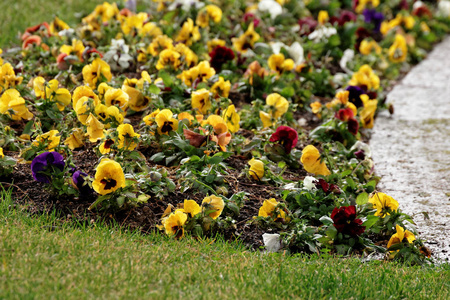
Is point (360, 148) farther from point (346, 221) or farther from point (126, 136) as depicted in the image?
point (126, 136)

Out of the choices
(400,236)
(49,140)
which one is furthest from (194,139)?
(400,236)

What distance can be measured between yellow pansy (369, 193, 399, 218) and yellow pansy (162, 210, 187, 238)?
3.29 ft

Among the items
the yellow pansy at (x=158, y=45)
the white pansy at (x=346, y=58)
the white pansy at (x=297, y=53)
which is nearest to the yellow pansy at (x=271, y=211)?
the yellow pansy at (x=158, y=45)

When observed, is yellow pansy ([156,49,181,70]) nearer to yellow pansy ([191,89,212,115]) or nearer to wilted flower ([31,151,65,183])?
yellow pansy ([191,89,212,115])

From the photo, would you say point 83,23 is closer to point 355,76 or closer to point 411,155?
point 355,76

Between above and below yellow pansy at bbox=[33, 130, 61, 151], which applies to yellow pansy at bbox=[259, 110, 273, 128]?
below

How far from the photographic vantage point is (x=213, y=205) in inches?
116

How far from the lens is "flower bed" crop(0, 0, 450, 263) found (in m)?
2.97

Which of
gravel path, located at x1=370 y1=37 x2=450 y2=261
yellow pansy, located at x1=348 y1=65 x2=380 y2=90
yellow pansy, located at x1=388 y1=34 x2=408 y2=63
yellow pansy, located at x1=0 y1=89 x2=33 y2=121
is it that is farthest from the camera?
yellow pansy, located at x1=388 y1=34 x2=408 y2=63

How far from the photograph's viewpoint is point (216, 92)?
4238 mm

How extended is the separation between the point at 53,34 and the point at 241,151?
247 cm

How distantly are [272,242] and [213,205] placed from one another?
0.34 metres

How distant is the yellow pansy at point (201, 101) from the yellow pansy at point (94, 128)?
2.43ft

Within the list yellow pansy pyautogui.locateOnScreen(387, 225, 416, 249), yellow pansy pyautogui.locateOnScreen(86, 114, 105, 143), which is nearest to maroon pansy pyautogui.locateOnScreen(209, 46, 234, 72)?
yellow pansy pyautogui.locateOnScreen(86, 114, 105, 143)
